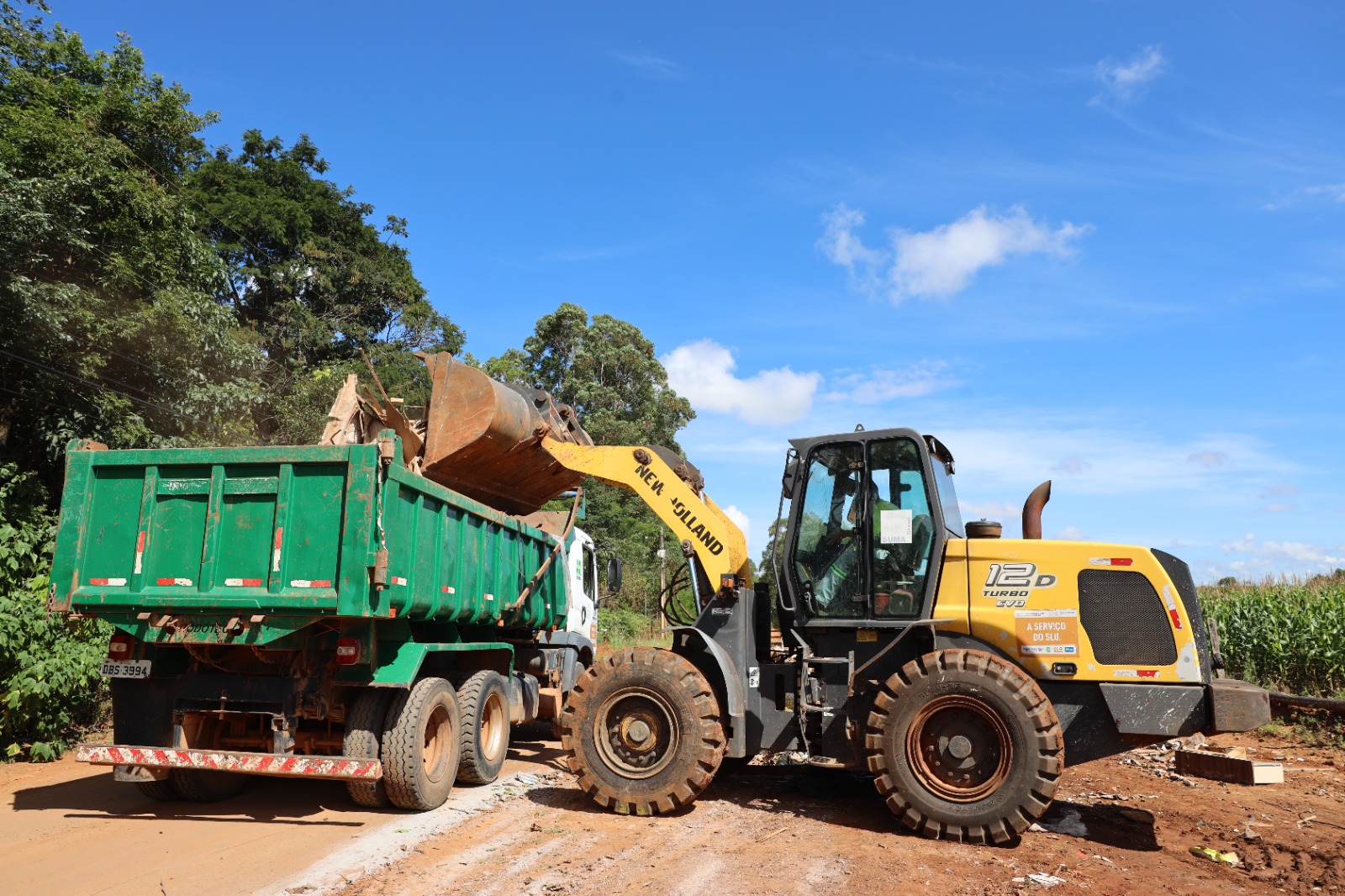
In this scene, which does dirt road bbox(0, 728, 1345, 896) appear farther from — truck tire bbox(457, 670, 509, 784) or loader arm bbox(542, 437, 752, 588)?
loader arm bbox(542, 437, 752, 588)

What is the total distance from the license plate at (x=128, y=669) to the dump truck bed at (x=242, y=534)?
0.46 metres

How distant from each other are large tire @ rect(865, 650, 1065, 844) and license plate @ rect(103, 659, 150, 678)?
17.6 feet

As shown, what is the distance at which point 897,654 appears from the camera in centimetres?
710

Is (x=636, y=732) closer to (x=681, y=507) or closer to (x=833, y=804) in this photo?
(x=833, y=804)

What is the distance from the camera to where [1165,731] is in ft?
20.7

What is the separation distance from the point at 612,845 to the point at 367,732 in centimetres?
194

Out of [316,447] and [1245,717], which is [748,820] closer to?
[1245,717]

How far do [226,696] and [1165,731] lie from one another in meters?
6.79

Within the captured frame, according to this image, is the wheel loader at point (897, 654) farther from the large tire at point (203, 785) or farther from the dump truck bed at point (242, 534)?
the large tire at point (203, 785)

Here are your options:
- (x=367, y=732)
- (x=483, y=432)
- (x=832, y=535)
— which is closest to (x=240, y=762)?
(x=367, y=732)

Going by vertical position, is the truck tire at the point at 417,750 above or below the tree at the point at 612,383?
below

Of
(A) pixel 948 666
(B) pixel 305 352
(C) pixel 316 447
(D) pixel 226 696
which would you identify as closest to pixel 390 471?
(C) pixel 316 447

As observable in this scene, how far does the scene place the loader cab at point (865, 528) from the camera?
23.1 feet

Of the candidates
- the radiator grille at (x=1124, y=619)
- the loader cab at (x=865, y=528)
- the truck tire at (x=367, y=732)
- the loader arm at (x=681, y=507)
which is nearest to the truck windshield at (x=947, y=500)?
the loader cab at (x=865, y=528)
